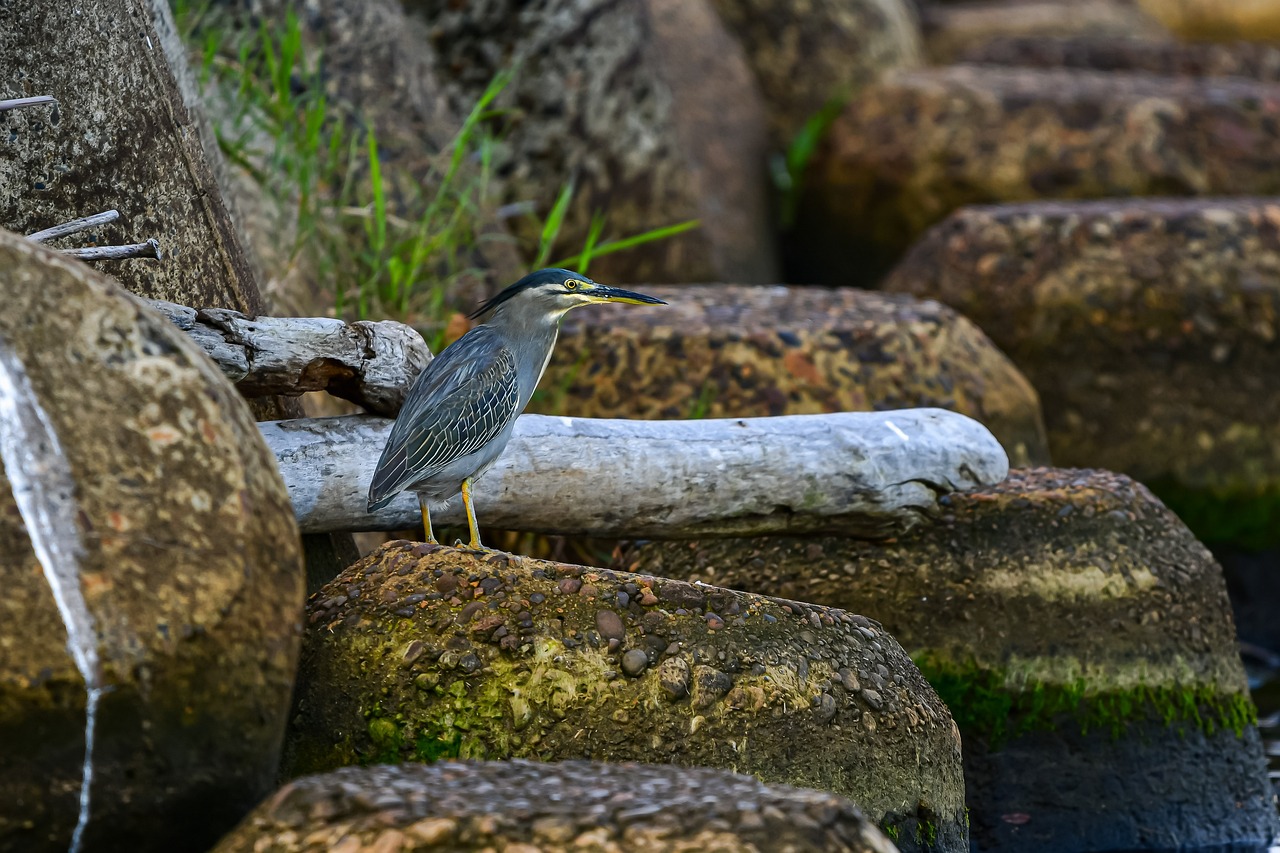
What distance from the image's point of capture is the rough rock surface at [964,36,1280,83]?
10.6m

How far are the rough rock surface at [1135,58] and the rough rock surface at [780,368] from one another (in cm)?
594

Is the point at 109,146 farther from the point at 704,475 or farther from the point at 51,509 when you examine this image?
the point at 704,475

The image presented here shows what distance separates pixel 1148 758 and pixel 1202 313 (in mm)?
2635

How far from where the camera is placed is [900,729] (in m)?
3.14

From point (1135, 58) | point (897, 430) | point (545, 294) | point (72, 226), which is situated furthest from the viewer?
point (1135, 58)

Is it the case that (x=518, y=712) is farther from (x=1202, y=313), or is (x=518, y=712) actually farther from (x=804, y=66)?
(x=804, y=66)

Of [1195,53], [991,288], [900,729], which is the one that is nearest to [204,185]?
[900,729]

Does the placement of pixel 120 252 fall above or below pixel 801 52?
above

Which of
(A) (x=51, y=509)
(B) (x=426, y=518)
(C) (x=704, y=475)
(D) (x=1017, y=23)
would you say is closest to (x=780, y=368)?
(C) (x=704, y=475)

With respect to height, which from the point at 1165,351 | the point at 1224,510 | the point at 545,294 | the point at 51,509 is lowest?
the point at 1224,510

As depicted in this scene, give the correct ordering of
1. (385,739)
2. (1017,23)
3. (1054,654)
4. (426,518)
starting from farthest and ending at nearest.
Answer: (1017,23)
(1054,654)
(426,518)
(385,739)

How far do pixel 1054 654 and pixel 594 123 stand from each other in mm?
3957

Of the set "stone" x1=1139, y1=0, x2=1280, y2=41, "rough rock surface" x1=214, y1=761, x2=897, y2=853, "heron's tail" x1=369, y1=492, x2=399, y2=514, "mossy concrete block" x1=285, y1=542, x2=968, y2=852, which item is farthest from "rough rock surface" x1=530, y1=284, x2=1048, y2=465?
"stone" x1=1139, y1=0, x2=1280, y2=41

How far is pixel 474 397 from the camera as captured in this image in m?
3.41
